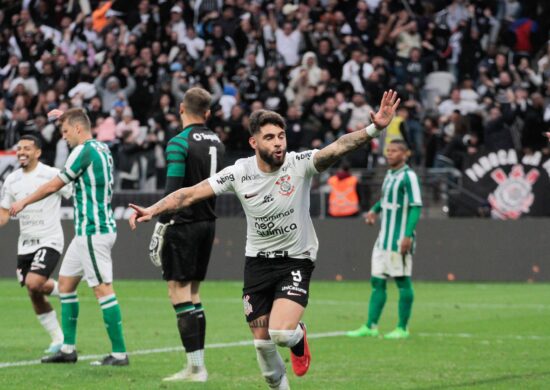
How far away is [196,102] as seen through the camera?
1034cm

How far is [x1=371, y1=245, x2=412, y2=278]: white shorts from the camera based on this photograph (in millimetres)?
14031

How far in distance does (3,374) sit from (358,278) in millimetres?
13198

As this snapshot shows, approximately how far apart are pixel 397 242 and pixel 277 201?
5873 mm

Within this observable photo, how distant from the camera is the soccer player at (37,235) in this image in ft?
39.5

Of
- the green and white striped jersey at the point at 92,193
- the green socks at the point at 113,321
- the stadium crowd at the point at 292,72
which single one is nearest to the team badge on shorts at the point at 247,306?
the green socks at the point at 113,321

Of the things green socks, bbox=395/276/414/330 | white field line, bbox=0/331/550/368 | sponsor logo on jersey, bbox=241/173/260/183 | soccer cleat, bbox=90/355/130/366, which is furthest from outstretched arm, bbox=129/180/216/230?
green socks, bbox=395/276/414/330

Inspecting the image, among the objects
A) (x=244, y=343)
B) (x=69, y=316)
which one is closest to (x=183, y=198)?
(x=69, y=316)

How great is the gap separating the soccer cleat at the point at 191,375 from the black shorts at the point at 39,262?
2.45 metres

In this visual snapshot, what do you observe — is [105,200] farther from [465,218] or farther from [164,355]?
[465,218]

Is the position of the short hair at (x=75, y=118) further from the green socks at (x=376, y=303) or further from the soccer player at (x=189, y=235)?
the green socks at (x=376, y=303)

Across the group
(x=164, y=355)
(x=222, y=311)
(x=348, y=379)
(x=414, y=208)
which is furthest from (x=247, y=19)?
(x=348, y=379)

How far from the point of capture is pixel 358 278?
2303 centimetres

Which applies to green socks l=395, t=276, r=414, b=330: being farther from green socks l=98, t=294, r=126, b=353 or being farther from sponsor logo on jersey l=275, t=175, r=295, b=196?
sponsor logo on jersey l=275, t=175, r=295, b=196

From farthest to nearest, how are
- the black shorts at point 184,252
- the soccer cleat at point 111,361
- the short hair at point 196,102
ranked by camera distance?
the soccer cleat at point 111,361 < the short hair at point 196,102 < the black shorts at point 184,252
